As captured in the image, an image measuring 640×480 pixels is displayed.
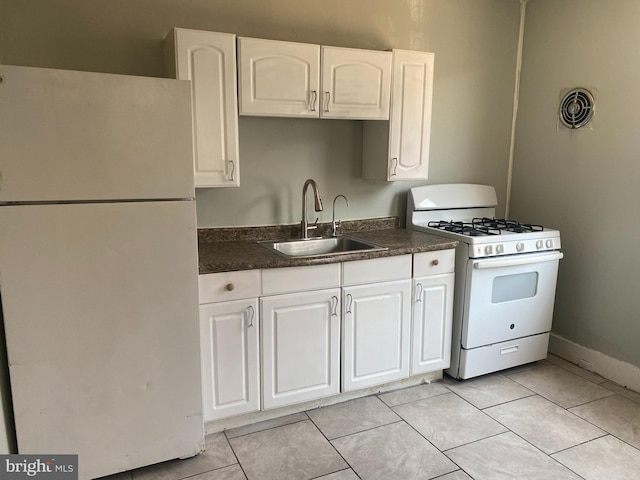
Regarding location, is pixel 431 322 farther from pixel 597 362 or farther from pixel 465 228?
pixel 597 362

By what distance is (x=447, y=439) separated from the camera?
2404 millimetres

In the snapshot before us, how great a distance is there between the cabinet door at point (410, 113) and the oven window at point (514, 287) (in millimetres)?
855

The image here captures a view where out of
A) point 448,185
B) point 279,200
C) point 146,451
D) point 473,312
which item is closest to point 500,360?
point 473,312

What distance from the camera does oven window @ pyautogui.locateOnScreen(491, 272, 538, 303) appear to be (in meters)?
2.95

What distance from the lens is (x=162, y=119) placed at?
1938 millimetres

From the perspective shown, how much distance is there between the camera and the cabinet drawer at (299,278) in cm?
238

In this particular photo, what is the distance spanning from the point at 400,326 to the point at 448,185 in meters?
1.21

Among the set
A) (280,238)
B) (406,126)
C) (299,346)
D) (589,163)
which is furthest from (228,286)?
(589,163)

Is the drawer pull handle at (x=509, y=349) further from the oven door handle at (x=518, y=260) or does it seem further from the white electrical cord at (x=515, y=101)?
the white electrical cord at (x=515, y=101)

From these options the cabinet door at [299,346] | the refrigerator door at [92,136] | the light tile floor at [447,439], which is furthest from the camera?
the cabinet door at [299,346]

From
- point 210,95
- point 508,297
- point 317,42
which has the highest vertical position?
point 317,42

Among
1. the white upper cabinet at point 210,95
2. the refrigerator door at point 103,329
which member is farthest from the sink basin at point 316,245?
the refrigerator door at point 103,329

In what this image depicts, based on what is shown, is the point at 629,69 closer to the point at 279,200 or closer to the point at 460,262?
the point at 460,262

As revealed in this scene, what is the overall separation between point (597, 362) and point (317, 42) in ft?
9.10
